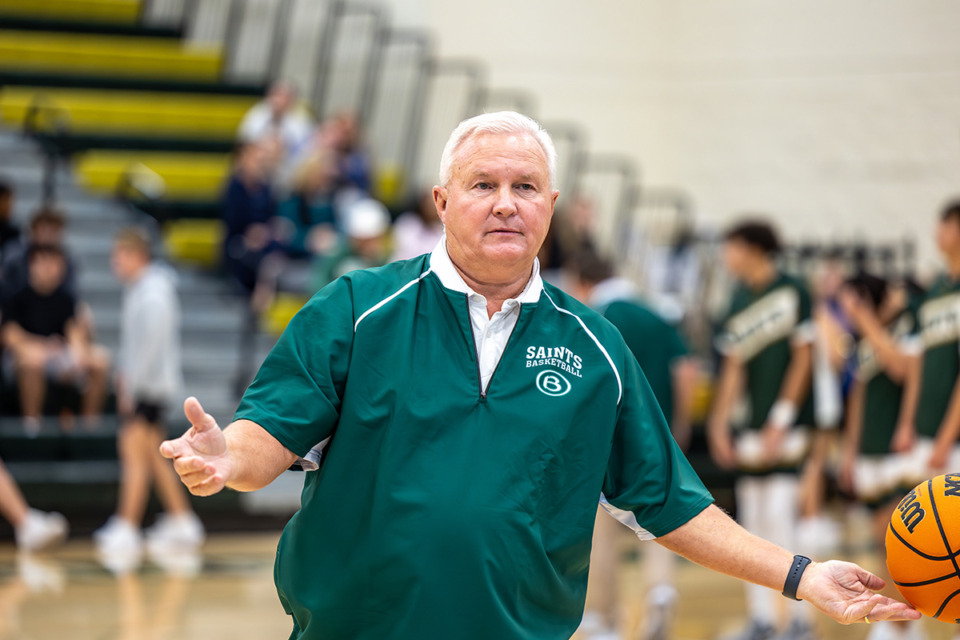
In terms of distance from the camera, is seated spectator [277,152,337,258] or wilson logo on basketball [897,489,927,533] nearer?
wilson logo on basketball [897,489,927,533]

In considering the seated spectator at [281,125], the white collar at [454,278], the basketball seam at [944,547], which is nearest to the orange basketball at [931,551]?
the basketball seam at [944,547]

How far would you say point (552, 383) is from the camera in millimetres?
2814

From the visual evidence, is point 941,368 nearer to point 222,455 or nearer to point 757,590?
point 757,590

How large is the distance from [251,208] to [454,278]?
938 centimetres

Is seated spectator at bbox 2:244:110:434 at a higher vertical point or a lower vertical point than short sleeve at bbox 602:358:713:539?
lower

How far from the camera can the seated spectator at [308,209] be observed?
11.9 meters

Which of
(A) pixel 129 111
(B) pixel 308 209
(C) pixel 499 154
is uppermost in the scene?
(A) pixel 129 111

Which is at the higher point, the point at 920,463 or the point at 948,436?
the point at 948,436

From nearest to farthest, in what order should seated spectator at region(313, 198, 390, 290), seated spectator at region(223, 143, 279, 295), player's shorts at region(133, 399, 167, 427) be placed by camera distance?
1. seated spectator at region(313, 198, 390, 290)
2. player's shorts at region(133, 399, 167, 427)
3. seated spectator at region(223, 143, 279, 295)

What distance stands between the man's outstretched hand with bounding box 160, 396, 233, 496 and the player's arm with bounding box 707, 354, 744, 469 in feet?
17.0

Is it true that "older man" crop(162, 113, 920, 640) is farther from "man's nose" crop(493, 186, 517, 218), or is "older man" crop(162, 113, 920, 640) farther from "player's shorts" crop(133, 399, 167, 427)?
"player's shorts" crop(133, 399, 167, 427)

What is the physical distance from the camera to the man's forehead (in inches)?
110

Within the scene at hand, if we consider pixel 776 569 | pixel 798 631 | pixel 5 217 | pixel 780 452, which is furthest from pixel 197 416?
pixel 5 217

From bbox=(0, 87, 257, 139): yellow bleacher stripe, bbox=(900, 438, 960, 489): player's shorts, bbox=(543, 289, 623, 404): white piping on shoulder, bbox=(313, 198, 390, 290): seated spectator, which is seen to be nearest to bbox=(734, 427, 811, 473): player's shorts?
bbox=(900, 438, 960, 489): player's shorts
